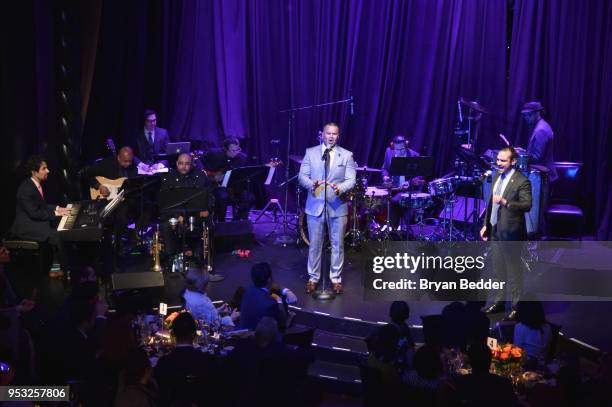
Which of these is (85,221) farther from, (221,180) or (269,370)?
(269,370)

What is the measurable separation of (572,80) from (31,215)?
8.13 m

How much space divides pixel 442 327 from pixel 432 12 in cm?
749

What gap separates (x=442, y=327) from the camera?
6.71m

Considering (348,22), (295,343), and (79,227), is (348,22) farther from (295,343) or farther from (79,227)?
(295,343)

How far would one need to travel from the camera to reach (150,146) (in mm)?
12492

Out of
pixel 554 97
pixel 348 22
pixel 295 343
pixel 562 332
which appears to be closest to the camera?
pixel 295 343

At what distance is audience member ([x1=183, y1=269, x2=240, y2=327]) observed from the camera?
7008mm

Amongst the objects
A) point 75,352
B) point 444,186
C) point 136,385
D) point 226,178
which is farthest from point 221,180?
point 136,385

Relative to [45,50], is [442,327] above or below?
below

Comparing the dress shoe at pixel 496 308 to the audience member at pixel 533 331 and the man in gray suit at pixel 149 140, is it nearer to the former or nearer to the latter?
the audience member at pixel 533 331

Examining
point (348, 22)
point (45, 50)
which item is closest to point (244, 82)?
point (348, 22)

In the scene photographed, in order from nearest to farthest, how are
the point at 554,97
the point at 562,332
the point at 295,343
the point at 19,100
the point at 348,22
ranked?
the point at 295,343
the point at 562,332
the point at 19,100
the point at 554,97
the point at 348,22

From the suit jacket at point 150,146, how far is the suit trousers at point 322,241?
172 inches

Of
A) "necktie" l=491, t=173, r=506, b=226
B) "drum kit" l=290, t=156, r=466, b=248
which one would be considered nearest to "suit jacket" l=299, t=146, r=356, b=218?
"necktie" l=491, t=173, r=506, b=226
